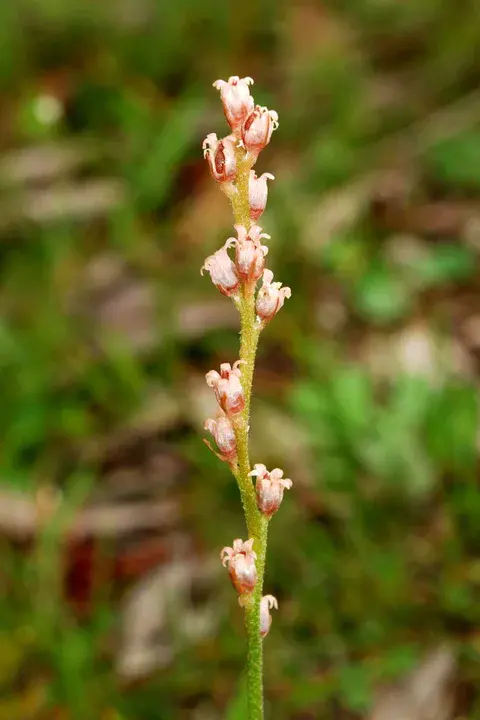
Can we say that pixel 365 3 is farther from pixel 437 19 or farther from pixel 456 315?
pixel 456 315

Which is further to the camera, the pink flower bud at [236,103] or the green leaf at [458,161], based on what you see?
the green leaf at [458,161]

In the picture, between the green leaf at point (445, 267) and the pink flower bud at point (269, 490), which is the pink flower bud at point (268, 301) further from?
the green leaf at point (445, 267)

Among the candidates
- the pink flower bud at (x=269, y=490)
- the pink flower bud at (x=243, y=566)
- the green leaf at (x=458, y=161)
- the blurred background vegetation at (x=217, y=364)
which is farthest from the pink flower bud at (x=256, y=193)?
the green leaf at (x=458, y=161)

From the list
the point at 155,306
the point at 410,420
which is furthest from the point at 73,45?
the point at 410,420

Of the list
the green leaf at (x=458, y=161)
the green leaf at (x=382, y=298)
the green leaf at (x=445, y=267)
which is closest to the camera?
the green leaf at (x=382, y=298)

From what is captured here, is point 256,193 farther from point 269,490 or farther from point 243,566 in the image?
point 243,566

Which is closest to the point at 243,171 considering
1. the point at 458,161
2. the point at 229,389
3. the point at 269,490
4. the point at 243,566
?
the point at 229,389

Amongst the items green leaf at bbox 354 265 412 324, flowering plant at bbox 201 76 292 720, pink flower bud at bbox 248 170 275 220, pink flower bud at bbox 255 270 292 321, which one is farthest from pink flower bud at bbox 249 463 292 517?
green leaf at bbox 354 265 412 324

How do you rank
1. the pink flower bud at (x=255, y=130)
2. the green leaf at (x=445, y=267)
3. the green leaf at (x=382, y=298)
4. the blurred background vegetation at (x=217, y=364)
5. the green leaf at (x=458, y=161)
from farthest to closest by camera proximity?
the green leaf at (x=458, y=161) → the green leaf at (x=445, y=267) → the green leaf at (x=382, y=298) → the blurred background vegetation at (x=217, y=364) → the pink flower bud at (x=255, y=130)

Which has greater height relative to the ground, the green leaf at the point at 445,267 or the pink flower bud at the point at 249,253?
the green leaf at the point at 445,267

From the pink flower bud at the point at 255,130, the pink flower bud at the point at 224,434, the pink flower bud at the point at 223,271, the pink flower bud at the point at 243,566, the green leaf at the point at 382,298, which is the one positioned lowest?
the pink flower bud at the point at 243,566
